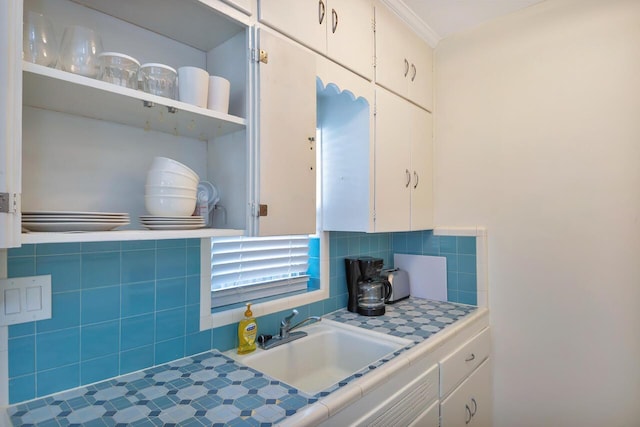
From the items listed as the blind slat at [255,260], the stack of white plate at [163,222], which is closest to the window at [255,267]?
the blind slat at [255,260]

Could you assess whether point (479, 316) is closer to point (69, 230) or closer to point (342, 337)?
point (342, 337)

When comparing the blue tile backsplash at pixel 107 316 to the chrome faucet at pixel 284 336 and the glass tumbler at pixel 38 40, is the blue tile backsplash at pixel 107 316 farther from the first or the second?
the glass tumbler at pixel 38 40

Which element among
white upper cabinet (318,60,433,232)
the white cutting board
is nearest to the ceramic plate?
white upper cabinet (318,60,433,232)

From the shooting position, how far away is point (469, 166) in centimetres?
214

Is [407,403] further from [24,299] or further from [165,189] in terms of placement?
[24,299]

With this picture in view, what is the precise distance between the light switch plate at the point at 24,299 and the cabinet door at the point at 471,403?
5.10 ft

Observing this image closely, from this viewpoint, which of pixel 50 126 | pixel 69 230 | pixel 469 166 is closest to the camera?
pixel 69 230

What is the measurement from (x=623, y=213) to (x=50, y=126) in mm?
2389

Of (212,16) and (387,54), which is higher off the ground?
(387,54)

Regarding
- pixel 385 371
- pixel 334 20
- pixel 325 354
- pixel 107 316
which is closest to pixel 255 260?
pixel 325 354

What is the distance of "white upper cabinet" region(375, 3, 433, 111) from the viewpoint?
5.74ft

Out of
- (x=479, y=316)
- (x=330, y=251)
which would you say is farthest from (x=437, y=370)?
(x=330, y=251)

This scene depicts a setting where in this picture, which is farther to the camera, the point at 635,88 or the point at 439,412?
the point at 635,88

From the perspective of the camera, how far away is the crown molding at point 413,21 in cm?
179
